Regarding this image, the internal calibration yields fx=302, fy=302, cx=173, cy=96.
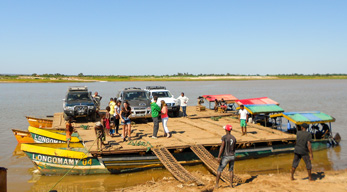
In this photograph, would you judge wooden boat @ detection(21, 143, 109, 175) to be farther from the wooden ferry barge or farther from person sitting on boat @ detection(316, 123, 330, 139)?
person sitting on boat @ detection(316, 123, 330, 139)

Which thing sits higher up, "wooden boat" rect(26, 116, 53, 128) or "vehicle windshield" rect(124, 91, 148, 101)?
"vehicle windshield" rect(124, 91, 148, 101)

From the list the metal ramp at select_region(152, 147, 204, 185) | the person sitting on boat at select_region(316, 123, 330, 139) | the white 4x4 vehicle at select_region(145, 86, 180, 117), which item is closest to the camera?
the metal ramp at select_region(152, 147, 204, 185)

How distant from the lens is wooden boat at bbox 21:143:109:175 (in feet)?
39.8

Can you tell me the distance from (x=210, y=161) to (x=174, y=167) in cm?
153

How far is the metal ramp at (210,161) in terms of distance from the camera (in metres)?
10.3

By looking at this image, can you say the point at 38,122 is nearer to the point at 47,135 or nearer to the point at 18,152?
the point at 18,152

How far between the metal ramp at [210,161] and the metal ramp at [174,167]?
0.95 metres

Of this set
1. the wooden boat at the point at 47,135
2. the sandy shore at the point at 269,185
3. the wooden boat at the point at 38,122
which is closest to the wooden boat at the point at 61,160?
the sandy shore at the point at 269,185

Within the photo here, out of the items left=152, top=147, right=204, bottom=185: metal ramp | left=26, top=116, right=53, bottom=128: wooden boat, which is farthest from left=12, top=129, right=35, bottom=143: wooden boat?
left=152, top=147, right=204, bottom=185: metal ramp

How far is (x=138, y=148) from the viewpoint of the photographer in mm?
12328

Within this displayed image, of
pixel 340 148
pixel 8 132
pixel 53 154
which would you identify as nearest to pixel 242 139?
pixel 340 148

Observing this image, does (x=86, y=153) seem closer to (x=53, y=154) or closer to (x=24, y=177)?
(x=53, y=154)

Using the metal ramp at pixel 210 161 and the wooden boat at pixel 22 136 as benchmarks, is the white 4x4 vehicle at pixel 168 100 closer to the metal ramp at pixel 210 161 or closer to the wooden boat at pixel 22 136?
the metal ramp at pixel 210 161

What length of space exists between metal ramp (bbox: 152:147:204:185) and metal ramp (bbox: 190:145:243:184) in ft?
3.11
